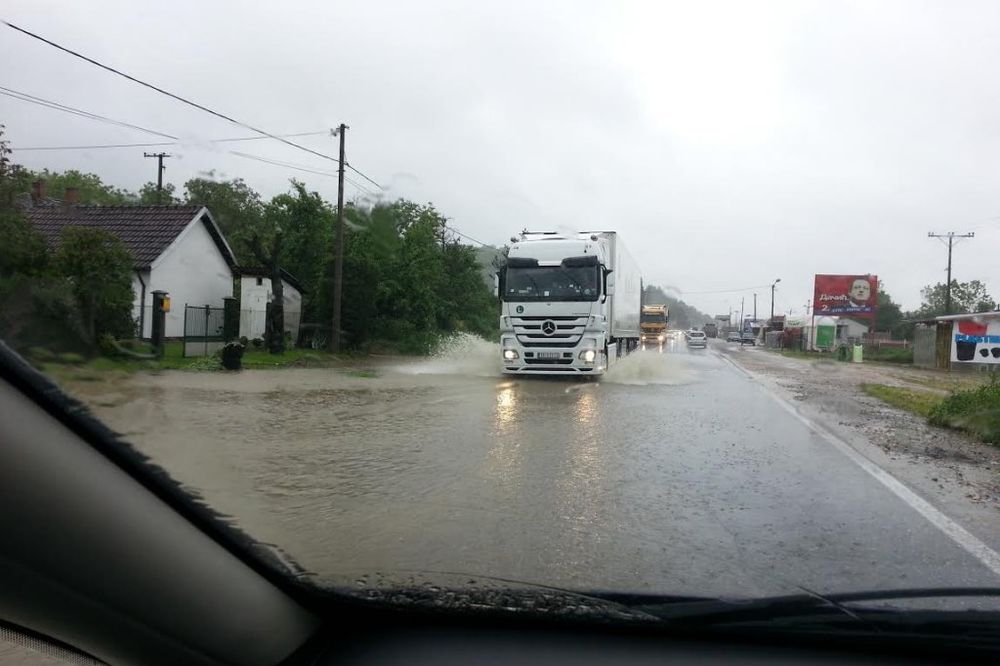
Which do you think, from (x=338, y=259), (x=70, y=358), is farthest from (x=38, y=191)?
(x=338, y=259)

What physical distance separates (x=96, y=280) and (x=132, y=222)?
33.1 inches

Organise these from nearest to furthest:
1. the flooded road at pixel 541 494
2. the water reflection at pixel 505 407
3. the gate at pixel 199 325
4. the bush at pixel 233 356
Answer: the flooded road at pixel 541 494 → the gate at pixel 199 325 → the bush at pixel 233 356 → the water reflection at pixel 505 407

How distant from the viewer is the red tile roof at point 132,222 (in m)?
2.19

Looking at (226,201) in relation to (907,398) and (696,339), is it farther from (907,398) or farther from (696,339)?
(696,339)

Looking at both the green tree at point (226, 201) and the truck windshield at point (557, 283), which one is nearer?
the green tree at point (226, 201)

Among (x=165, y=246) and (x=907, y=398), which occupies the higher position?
(x=165, y=246)

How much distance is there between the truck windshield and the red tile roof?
46.6 feet

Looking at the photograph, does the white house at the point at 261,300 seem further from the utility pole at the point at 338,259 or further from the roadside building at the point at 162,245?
the utility pole at the point at 338,259

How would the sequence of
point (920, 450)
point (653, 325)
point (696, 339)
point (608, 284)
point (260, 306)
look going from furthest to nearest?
point (696, 339)
point (653, 325)
point (608, 284)
point (260, 306)
point (920, 450)

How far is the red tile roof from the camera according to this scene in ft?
7.20

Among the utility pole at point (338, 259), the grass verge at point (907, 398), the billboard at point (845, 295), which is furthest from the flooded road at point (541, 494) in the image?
the billboard at point (845, 295)

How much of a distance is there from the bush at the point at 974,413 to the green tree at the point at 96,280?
11283 millimetres


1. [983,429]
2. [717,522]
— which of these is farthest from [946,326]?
[717,522]

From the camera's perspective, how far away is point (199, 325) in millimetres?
4281
